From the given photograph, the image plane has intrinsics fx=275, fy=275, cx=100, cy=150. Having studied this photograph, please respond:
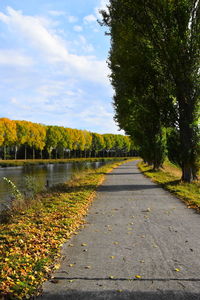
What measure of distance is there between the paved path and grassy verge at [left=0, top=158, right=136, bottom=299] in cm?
25

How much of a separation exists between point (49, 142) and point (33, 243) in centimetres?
7520

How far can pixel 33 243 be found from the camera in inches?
230

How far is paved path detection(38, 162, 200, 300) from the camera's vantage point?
3812 millimetres

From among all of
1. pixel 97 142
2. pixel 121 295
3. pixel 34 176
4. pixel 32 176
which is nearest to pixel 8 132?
pixel 32 176

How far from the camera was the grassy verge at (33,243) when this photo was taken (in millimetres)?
4054

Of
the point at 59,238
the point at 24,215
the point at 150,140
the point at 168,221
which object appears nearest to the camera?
the point at 59,238

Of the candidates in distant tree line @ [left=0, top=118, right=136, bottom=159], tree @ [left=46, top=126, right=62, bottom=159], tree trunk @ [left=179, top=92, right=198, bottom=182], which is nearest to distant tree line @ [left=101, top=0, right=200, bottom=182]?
tree trunk @ [left=179, top=92, right=198, bottom=182]

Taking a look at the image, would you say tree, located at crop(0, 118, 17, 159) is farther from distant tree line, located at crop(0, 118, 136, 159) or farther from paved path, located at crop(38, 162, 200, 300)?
paved path, located at crop(38, 162, 200, 300)

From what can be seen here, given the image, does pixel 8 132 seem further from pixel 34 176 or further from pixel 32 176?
pixel 34 176

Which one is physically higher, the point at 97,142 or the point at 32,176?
the point at 97,142

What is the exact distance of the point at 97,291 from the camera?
12.5 ft

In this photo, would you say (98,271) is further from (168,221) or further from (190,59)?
(190,59)

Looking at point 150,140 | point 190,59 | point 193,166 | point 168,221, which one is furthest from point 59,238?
point 150,140

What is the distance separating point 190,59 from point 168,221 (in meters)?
10.4
